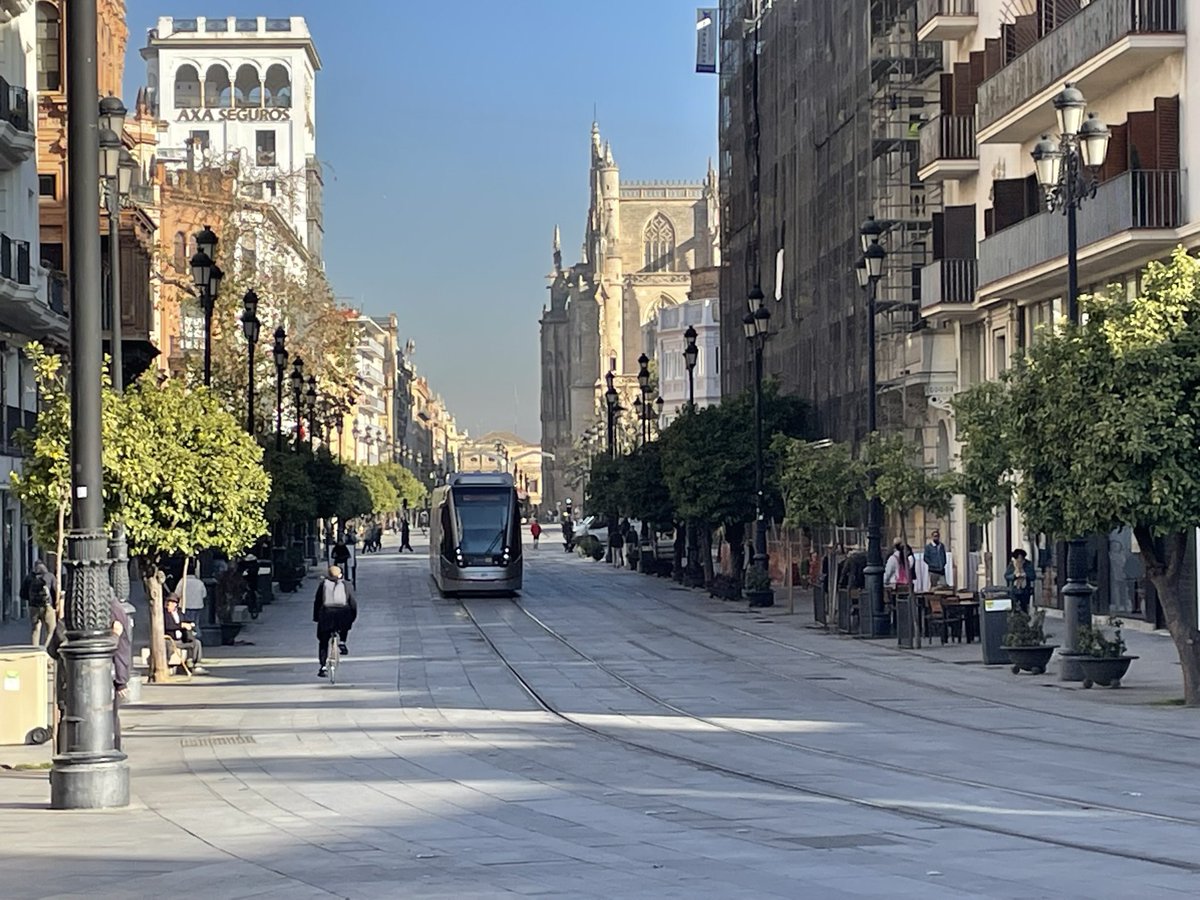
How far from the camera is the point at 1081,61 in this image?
1540 inches

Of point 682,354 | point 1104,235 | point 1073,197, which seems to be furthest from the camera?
point 682,354

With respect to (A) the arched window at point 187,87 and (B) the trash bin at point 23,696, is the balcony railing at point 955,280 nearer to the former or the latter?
(B) the trash bin at point 23,696

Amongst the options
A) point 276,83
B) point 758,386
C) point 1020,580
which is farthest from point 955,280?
point 276,83

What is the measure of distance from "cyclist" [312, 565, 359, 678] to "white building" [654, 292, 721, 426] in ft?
328

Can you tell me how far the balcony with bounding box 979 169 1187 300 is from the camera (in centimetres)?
3634

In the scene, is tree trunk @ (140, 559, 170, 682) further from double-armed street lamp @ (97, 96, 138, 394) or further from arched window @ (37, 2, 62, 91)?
arched window @ (37, 2, 62, 91)

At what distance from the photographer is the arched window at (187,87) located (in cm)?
17025

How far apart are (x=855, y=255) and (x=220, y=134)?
114 m

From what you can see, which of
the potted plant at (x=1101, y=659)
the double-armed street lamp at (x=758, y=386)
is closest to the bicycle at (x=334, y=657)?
the potted plant at (x=1101, y=659)

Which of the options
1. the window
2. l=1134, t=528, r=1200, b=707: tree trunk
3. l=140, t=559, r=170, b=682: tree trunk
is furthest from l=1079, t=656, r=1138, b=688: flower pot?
the window

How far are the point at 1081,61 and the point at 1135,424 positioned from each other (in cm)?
1738

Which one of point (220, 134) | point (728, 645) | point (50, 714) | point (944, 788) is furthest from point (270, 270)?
point (220, 134)

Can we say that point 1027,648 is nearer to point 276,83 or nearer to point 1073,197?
point 1073,197

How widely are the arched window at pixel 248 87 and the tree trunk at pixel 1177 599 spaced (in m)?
151
